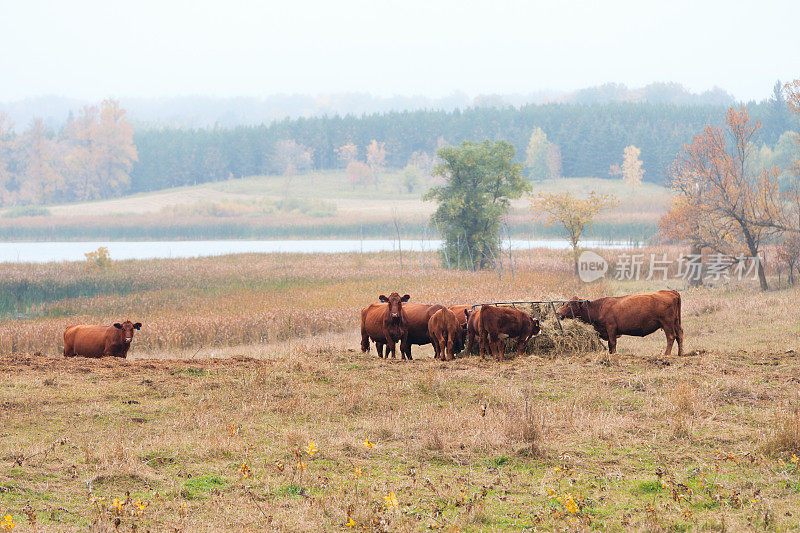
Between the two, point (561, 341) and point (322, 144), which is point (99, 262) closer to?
point (561, 341)

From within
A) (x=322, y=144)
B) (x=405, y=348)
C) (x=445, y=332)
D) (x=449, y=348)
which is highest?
(x=322, y=144)

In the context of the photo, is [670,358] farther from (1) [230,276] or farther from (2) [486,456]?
(1) [230,276]

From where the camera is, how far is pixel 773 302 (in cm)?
2461

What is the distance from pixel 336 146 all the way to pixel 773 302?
122 m

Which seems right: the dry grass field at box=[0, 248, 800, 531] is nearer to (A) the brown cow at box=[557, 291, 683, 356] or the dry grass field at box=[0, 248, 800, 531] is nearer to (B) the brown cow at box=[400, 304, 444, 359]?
(A) the brown cow at box=[557, 291, 683, 356]

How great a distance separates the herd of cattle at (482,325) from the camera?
16328 millimetres

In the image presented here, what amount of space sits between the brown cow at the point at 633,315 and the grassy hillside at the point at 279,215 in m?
62.3

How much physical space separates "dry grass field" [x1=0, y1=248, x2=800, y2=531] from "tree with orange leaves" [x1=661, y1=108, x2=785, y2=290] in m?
14.5

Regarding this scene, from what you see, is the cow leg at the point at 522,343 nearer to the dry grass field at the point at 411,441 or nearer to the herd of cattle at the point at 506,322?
the herd of cattle at the point at 506,322

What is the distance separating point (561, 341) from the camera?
16.7 m

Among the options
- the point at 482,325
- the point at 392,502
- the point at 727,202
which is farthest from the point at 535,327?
the point at 727,202

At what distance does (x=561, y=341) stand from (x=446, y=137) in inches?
4966

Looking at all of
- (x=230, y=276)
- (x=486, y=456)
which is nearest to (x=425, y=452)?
(x=486, y=456)

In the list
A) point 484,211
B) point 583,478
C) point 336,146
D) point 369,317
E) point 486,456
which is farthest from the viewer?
point 336,146
